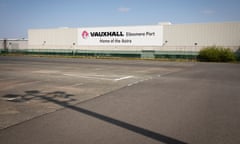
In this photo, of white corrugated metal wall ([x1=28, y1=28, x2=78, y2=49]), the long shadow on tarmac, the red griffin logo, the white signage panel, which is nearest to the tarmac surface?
the long shadow on tarmac

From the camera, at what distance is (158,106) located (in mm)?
7461

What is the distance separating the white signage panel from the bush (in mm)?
9395

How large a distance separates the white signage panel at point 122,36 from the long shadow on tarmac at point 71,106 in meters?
36.5

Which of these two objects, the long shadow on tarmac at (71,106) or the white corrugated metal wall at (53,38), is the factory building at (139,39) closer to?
the white corrugated metal wall at (53,38)

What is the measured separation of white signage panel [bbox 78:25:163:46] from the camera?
44.0 m

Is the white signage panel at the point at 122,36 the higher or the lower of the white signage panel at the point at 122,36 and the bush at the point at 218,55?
the higher

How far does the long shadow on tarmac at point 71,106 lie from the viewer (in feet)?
15.8

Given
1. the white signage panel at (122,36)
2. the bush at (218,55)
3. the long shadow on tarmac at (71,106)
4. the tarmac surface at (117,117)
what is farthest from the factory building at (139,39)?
the long shadow on tarmac at (71,106)

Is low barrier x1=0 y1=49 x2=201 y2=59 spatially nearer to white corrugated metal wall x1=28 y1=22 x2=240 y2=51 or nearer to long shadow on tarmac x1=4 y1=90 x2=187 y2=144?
white corrugated metal wall x1=28 y1=22 x2=240 y2=51

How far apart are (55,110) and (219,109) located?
5.05 m

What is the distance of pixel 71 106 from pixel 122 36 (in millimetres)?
40345

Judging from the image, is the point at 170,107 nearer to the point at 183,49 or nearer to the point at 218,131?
the point at 218,131

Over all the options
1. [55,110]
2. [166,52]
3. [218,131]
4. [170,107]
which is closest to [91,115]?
[55,110]

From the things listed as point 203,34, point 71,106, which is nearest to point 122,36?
point 203,34
